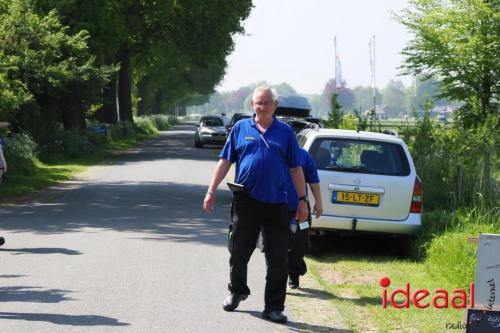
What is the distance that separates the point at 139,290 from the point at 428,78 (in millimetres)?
31549

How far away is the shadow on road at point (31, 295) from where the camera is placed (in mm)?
7621

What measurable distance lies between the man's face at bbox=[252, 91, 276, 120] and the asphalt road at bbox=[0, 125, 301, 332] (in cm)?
173

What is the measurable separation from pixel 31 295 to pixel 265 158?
8.55ft

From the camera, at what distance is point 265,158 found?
7.04 metres

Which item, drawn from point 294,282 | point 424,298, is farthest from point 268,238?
point 424,298

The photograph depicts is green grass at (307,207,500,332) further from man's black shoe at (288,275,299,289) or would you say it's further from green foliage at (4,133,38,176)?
green foliage at (4,133,38,176)

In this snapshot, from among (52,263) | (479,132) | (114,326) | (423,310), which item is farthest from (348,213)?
(479,132)

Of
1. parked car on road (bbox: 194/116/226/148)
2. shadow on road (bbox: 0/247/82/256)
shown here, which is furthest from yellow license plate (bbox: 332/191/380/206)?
parked car on road (bbox: 194/116/226/148)

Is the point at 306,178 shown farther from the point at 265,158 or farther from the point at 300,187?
the point at 265,158

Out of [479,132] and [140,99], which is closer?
[479,132]

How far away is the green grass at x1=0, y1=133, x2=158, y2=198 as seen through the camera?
19.7 metres

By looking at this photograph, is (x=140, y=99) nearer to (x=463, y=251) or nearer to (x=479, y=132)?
(x=479, y=132)

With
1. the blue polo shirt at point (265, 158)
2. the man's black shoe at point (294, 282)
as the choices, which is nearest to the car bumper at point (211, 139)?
the man's black shoe at point (294, 282)

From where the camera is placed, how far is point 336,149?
11078 millimetres
